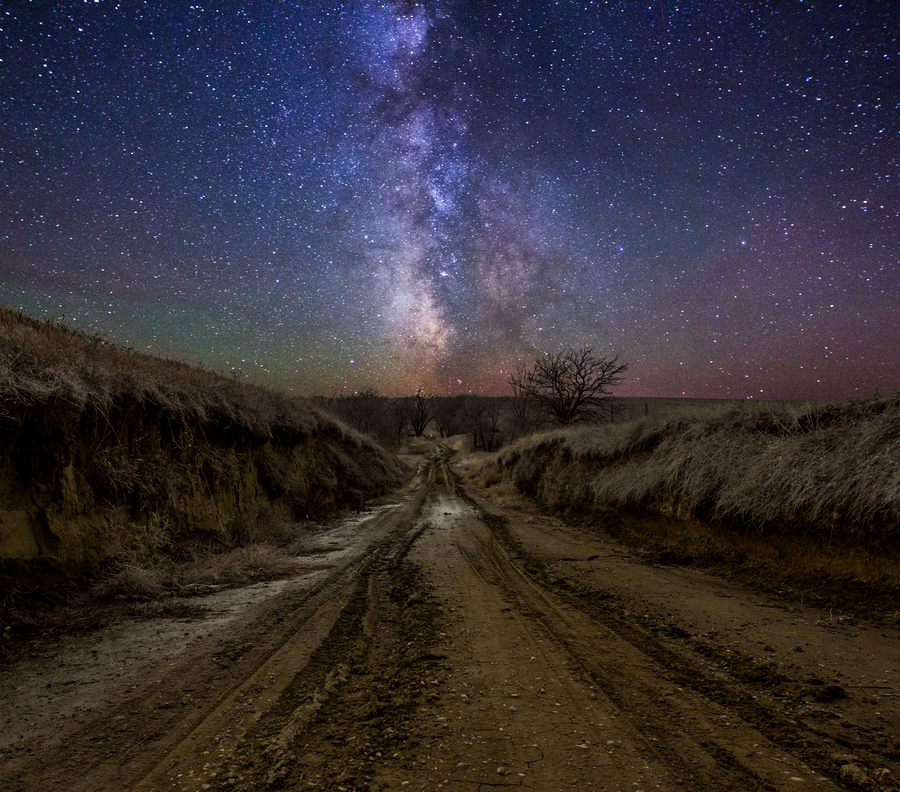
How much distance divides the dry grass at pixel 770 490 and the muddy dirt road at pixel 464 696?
3.34ft

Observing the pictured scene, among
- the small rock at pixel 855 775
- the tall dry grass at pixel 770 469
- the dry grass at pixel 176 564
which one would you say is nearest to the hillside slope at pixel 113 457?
the dry grass at pixel 176 564

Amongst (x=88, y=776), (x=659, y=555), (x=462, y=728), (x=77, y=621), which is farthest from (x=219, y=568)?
(x=659, y=555)

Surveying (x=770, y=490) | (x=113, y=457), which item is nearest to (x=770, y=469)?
(x=770, y=490)

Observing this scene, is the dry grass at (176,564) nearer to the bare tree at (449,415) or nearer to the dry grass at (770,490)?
the dry grass at (770,490)

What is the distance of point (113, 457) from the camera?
21.9ft

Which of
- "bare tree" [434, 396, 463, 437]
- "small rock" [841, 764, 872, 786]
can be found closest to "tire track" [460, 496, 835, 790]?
"small rock" [841, 764, 872, 786]

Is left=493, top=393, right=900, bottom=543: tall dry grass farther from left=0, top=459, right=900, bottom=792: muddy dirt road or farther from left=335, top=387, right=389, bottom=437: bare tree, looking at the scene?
left=335, top=387, right=389, bottom=437: bare tree

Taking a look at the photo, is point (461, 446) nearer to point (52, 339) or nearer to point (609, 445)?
point (609, 445)

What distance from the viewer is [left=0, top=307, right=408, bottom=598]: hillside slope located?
532cm

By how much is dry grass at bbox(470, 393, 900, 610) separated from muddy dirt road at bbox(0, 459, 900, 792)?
1.02 m

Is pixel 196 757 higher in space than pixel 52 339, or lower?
lower

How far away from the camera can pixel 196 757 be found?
2.51m

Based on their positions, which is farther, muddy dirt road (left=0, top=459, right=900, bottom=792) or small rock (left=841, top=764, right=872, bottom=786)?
muddy dirt road (left=0, top=459, right=900, bottom=792)

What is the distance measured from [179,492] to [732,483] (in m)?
9.47
